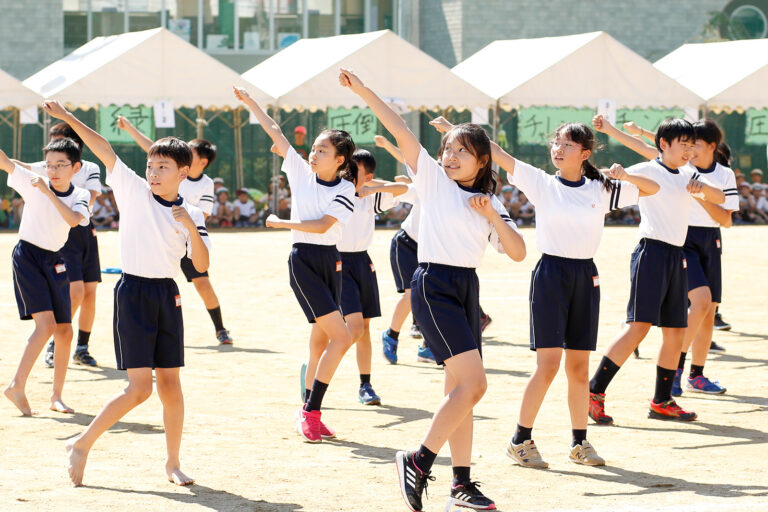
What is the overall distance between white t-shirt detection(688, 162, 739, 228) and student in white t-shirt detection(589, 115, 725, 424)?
98cm

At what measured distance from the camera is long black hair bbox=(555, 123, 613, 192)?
6523 mm

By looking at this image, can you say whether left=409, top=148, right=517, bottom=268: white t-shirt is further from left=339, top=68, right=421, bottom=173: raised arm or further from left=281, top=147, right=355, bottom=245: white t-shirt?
left=281, top=147, right=355, bottom=245: white t-shirt

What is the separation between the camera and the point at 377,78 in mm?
23562

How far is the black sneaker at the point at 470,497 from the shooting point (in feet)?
18.3

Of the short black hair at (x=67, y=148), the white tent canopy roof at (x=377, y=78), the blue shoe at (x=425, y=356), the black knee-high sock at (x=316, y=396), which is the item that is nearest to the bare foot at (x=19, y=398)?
the short black hair at (x=67, y=148)

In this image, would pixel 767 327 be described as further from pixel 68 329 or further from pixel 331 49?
pixel 331 49

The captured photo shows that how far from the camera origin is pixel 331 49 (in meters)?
24.2

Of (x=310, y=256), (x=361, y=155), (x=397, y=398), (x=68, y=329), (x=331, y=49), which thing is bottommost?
(x=397, y=398)

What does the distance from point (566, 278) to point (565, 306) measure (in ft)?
0.49

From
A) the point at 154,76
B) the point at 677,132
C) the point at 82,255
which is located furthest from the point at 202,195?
the point at 154,76

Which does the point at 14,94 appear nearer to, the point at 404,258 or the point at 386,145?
the point at 404,258

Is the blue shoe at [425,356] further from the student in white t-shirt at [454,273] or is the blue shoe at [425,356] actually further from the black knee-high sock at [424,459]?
the black knee-high sock at [424,459]

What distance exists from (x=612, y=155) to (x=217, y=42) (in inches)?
464

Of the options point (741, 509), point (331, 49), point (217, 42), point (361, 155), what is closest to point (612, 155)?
point (331, 49)
